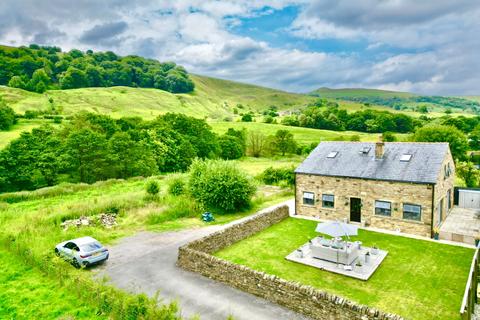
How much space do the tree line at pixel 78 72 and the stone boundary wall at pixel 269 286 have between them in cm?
12170

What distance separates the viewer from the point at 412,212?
2227 centimetres

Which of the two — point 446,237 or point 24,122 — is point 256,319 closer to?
point 446,237

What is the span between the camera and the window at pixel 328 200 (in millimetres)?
25750

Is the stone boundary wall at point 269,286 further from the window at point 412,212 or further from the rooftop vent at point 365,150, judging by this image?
the rooftop vent at point 365,150

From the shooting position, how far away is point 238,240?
22.0 metres

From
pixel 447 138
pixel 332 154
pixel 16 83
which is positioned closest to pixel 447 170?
pixel 332 154

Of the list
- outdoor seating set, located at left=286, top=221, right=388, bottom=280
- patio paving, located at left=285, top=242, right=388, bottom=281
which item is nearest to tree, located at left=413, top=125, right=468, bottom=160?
patio paving, located at left=285, top=242, right=388, bottom=281

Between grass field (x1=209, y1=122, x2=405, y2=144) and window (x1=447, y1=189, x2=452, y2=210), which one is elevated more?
grass field (x1=209, y1=122, x2=405, y2=144)

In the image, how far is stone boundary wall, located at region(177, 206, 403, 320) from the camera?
11.9 meters

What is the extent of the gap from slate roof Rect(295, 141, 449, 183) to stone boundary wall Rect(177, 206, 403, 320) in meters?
10.5

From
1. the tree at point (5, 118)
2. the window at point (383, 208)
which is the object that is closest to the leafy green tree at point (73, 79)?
the tree at point (5, 118)

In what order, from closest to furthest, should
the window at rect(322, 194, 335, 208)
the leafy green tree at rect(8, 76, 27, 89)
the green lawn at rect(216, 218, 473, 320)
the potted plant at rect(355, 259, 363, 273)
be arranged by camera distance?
the green lawn at rect(216, 218, 473, 320) → the potted plant at rect(355, 259, 363, 273) → the window at rect(322, 194, 335, 208) → the leafy green tree at rect(8, 76, 27, 89)

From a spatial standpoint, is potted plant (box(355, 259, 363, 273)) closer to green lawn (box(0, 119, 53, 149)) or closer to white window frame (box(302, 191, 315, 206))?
white window frame (box(302, 191, 315, 206))

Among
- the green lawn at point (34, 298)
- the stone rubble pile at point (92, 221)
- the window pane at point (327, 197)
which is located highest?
the window pane at point (327, 197)
